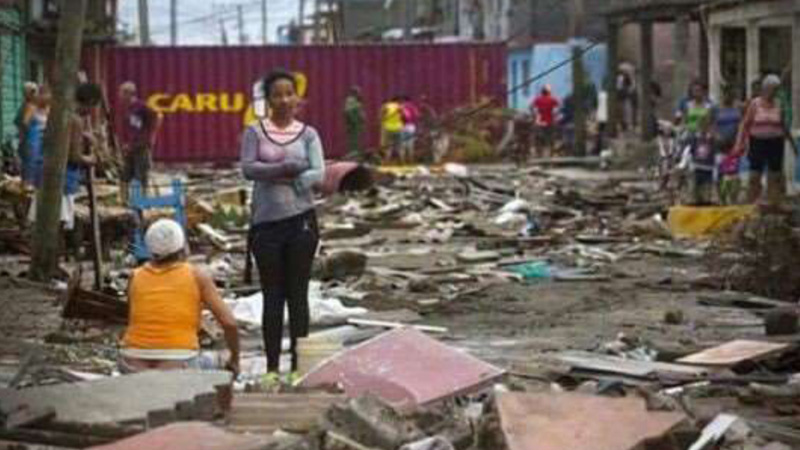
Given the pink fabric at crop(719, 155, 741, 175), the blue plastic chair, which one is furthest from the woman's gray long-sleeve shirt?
the pink fabric at crop(719, 155, 741, 175)

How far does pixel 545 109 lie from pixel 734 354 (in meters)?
32.9

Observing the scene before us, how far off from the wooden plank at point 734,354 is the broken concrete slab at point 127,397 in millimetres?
3473

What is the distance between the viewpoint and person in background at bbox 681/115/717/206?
22.9 m

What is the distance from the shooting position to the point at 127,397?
734cm

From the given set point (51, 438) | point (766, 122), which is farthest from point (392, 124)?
point (51, 438)

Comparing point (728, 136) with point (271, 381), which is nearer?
→ point (271, 381)

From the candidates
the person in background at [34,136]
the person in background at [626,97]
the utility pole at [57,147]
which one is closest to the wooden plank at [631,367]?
the utility pole at [57,147]

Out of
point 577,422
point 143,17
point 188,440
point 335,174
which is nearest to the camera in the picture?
point 188,440

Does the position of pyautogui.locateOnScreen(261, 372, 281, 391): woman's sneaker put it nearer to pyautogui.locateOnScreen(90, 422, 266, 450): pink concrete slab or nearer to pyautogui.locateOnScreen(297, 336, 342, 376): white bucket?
pyautogui.locateOnScreen(297, 336, 342, 376): white bucket

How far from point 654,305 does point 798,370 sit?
418 cm

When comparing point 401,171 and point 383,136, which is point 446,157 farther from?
point 401,171

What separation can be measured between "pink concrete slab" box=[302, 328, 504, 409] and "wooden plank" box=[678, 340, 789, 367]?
1983 mm

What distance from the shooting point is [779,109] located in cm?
2131

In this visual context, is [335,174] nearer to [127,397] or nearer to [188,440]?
[127,397]
